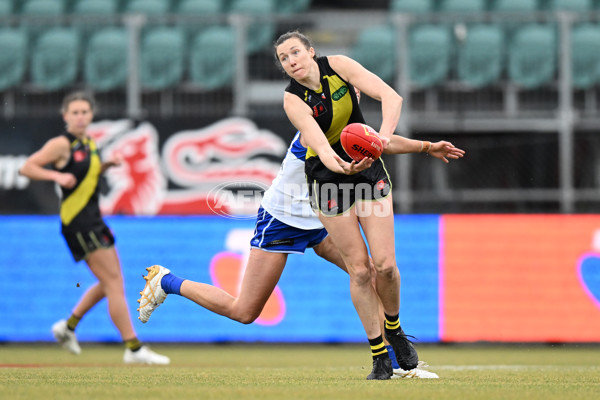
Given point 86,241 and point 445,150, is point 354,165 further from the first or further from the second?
point 86,241

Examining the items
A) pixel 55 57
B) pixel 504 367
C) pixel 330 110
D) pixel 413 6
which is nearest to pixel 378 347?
pixel 330 110

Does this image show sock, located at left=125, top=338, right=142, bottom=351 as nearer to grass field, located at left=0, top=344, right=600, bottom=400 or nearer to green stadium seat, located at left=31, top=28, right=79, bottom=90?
grass field, located at left=0, top=344, right=600, bottom=400

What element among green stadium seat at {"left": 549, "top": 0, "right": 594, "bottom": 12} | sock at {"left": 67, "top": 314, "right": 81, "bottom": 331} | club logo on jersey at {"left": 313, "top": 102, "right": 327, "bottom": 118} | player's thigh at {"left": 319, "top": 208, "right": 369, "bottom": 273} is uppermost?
green stadium seat at {"left": 549, "top": 0, "right": 594, "bottom": 12}

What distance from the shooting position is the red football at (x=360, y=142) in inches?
224

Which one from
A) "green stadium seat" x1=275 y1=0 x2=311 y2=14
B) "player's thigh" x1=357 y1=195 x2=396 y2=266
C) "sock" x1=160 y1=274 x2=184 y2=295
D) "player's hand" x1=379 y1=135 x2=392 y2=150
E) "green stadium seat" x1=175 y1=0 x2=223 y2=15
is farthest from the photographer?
"green stadium seat" x1=275 y1=0 x2=311 y2=14

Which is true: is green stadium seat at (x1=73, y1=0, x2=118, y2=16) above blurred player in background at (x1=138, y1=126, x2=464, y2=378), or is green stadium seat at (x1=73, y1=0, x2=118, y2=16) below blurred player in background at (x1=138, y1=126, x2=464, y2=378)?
above

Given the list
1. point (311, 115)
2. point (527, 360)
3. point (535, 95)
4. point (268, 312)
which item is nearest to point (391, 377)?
point (311, 115)

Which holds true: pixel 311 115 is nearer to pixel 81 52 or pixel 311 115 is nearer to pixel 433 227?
pixel 433 227

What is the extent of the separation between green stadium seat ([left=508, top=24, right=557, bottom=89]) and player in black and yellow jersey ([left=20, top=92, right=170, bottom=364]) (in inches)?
228

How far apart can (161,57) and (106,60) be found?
28.4 inches

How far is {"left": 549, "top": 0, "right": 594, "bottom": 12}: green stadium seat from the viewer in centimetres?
1367

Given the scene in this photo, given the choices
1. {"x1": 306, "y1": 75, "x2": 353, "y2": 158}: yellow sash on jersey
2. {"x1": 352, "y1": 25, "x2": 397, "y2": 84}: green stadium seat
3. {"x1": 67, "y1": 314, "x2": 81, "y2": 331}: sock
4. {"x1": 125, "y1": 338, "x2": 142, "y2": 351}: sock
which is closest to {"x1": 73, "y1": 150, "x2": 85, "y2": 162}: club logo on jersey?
{"x1": 67, "y1": 314, "x2": 81, "y2": 331}: sock

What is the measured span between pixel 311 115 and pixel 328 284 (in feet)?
Answer: 17.3

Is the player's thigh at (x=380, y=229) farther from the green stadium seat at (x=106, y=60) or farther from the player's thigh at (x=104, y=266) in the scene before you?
the green stadium seat at (x=106, y=60)
